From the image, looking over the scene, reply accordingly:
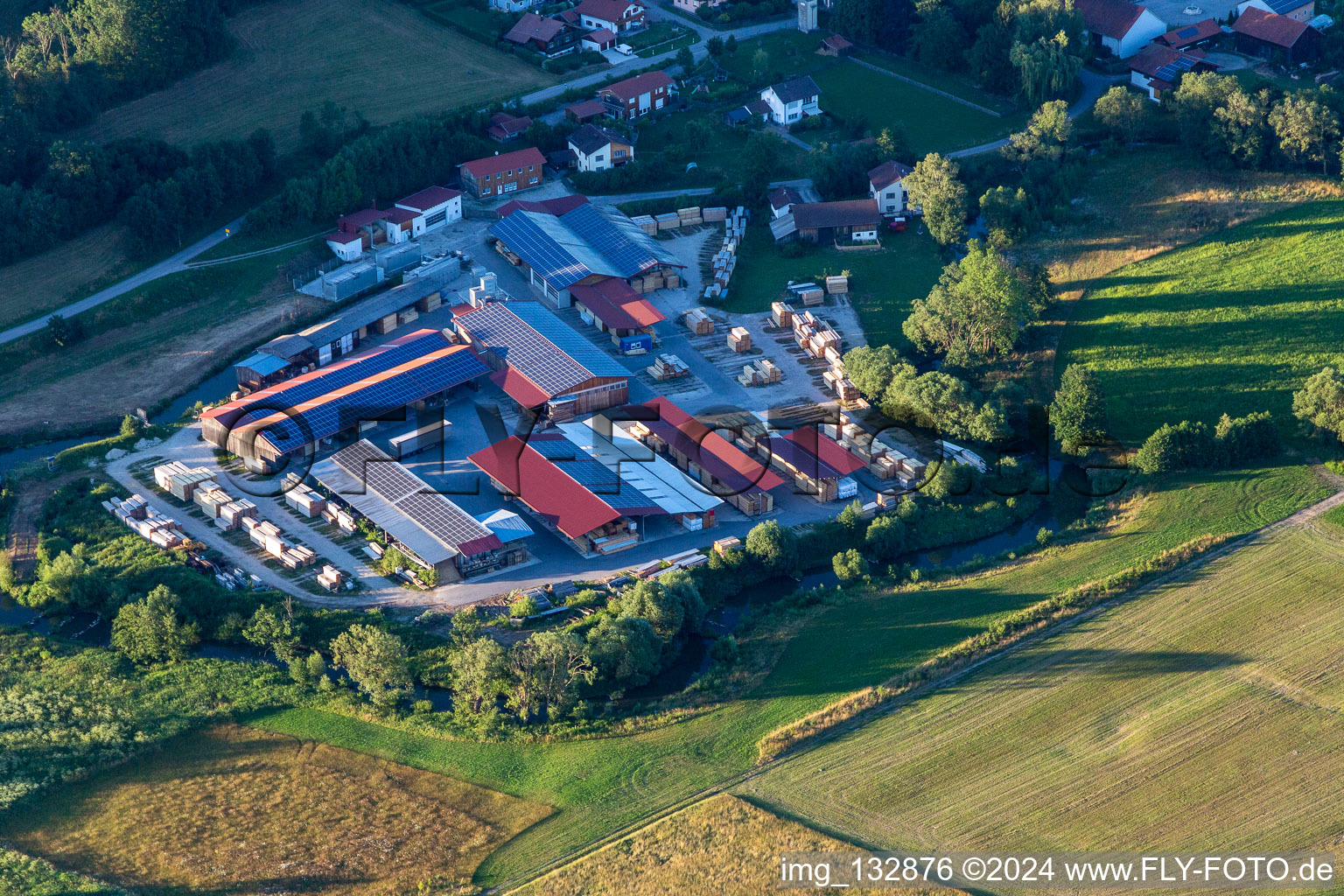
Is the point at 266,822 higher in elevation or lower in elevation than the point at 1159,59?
lower

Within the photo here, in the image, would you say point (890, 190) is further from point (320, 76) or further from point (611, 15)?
point (320, 76)

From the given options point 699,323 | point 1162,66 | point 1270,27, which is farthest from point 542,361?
point 1270,27

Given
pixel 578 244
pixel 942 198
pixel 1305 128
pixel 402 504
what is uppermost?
pixel 1305 128

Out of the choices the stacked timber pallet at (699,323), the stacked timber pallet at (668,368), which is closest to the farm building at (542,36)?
the stacked timber pallet at (699,323)

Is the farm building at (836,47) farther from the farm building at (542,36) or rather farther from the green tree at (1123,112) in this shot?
the green tree at (1123,112)

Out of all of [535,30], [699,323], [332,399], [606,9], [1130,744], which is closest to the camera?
[1130,744]

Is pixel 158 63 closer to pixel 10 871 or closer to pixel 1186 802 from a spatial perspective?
pixel 10 871

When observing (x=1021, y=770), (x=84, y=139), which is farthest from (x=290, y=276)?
(x=1021, y=770)

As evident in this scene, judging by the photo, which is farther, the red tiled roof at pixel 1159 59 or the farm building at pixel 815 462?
the red tiled roof at pixel 1159 59

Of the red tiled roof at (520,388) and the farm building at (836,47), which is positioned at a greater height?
the farm building at (836,47)
